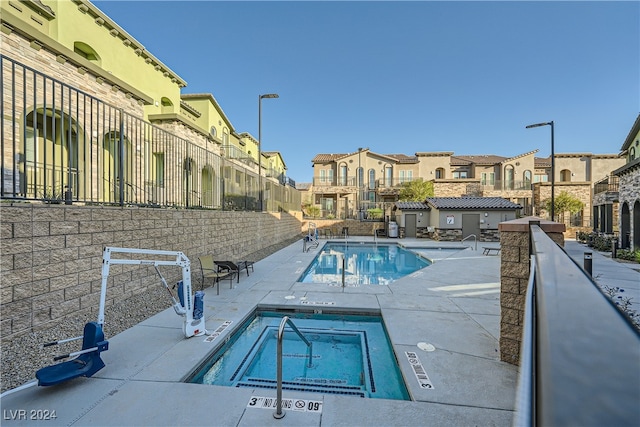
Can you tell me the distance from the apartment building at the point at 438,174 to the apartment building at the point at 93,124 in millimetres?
18200

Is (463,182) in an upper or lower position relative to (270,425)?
upper

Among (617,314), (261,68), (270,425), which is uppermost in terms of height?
(261,68)

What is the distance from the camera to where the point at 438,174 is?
35.0 metres

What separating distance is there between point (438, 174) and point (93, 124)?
114ft

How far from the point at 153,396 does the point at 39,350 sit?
6.62 ft

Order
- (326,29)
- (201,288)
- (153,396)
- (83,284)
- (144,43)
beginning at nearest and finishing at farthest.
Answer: (153,396), (83,284), (201,288), (144,43), (326,29)

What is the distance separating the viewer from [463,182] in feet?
101

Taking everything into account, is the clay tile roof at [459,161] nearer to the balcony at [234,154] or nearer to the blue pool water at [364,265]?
the blue pool water at [364,265]

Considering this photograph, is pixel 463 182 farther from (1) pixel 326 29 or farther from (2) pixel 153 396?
(2) pixel 153 396

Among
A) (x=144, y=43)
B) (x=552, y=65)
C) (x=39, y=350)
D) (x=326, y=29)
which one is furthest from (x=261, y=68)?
(x=39, y=350)

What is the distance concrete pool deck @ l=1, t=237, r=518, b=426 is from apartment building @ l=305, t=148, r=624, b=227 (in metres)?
25.0

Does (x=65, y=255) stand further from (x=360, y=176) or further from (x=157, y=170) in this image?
(x=360, y=176)

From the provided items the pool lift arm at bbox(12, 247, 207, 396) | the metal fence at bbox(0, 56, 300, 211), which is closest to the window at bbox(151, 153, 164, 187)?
the metal fence at bbox(0, 56, 300, 211)

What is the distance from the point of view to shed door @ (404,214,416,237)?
23234mm
